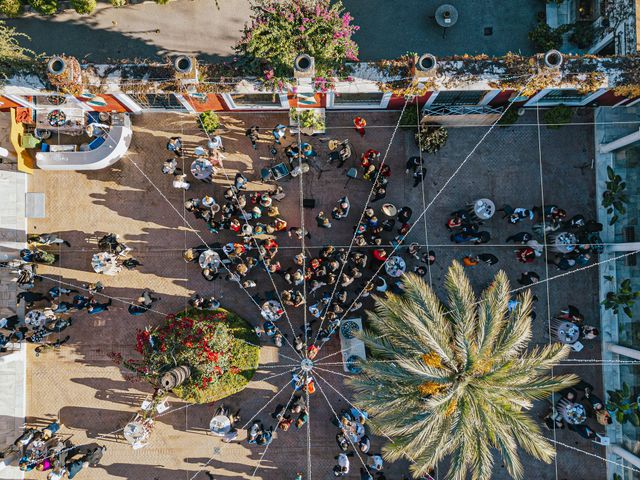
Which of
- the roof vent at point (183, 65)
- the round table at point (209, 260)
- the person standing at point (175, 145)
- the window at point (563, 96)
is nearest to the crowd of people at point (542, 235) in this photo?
the window at point (563, 96)

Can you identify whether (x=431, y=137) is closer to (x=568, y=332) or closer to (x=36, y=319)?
(x=568, y=332)

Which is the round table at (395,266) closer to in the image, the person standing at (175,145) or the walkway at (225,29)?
the walkway at (225,29)

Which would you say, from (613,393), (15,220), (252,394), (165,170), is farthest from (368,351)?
(15,220)

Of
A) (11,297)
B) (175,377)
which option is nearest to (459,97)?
(175,377)

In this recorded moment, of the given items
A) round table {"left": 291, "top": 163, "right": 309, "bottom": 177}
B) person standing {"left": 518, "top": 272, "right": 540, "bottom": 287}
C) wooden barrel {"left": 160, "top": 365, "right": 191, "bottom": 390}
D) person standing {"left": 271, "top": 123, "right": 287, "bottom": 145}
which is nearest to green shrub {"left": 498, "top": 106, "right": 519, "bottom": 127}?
person standing {"left": 518, "top": 272, "right": 540, "bottom": 287}

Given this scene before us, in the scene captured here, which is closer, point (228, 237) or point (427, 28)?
point (228, 237)

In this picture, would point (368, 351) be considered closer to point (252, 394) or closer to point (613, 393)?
point (252, 394)

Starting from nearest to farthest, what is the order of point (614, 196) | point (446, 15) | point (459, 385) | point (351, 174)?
point (459, 385) < point (614, 196) < point (351, 174) < point (446, 15)

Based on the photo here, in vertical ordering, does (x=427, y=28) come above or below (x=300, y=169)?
above

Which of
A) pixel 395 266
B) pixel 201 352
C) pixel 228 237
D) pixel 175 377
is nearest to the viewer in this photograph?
pixel 175 377
